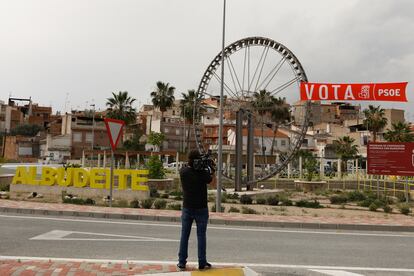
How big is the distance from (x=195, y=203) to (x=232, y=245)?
326 centimetres

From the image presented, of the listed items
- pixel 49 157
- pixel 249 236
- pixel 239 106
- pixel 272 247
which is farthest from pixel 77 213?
pixel 49 157

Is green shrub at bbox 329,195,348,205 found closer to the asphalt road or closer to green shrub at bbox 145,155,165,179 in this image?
the asphalt road

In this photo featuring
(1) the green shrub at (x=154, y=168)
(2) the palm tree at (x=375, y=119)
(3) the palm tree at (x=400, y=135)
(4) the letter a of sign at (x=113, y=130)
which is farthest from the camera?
(2) the palm tree at (x=375, y=119)

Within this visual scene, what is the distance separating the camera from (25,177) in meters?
23.2

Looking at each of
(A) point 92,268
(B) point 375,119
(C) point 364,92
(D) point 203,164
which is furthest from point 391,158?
(B) point 375,119

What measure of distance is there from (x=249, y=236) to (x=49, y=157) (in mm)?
77501

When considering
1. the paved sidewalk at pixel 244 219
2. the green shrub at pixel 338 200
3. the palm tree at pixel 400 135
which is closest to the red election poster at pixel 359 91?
the green shrub at pixel 338 200

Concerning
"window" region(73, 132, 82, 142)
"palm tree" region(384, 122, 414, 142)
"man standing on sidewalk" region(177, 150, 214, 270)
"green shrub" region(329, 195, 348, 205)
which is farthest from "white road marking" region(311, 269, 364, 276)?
"window" region(73, 132, 82, 142)

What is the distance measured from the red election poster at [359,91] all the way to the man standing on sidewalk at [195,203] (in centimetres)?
1968

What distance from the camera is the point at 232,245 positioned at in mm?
9484

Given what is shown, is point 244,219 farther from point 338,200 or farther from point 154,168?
point 154,168

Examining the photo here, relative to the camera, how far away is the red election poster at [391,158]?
21.1 meters

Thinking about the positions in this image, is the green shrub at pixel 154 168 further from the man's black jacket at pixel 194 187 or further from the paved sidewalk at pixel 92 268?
the man's black jacket at pixel 194 187

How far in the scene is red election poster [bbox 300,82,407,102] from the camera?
77.4ft
